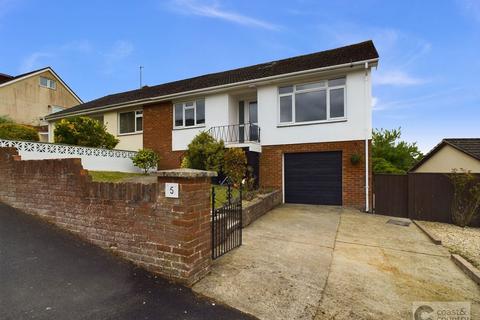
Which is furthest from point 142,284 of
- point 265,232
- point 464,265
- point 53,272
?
point 464,265

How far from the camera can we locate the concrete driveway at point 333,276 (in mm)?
3305

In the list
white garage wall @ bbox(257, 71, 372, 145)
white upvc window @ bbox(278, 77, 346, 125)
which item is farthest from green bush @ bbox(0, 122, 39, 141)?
white upvc window @ bbox(278, 77, 346, 125)

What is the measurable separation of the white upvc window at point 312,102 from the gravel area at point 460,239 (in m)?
4.91

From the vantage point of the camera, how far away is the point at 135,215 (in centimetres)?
399

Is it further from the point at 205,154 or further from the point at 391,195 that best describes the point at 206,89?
the point at 391,195

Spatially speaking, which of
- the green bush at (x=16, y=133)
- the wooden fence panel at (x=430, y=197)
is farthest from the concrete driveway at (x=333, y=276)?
the green bush at (x=16, y=133)

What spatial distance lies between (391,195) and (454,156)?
8822 mm

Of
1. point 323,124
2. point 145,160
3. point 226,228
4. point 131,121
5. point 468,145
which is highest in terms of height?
point 131,121

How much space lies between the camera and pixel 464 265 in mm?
4832

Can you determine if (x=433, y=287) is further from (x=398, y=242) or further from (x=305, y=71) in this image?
(x=305, y=71)

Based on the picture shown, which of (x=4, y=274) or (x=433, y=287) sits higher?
(x=4, y=274)

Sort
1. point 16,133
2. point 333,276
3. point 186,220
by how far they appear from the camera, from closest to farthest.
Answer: point 186,220
point 333,276
point 16,133

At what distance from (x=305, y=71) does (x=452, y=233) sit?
7.21m

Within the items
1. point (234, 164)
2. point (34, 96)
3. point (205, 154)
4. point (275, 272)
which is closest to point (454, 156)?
point (234, 164)
